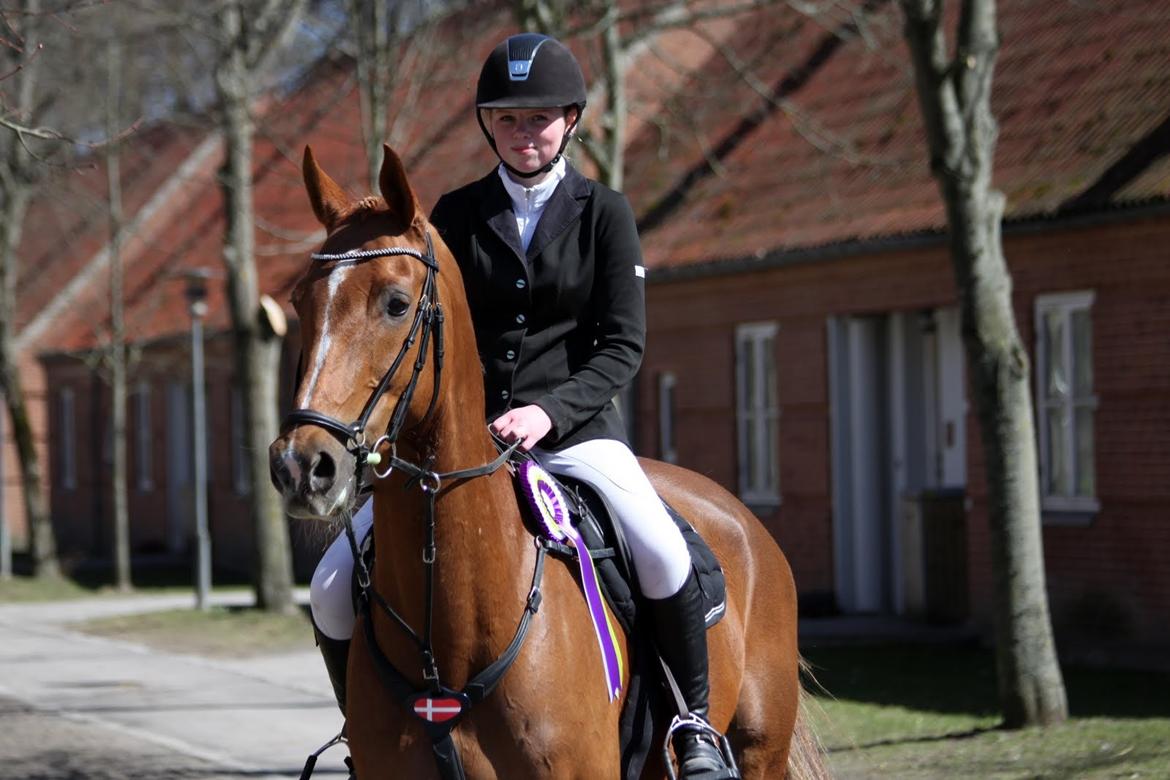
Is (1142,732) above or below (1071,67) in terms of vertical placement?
below

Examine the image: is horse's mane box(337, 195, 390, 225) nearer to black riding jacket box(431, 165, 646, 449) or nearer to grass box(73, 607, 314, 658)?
black riding jacket box(431, 165, 646, 449)

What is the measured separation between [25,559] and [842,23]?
20.2m

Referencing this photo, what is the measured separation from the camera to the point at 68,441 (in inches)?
1550

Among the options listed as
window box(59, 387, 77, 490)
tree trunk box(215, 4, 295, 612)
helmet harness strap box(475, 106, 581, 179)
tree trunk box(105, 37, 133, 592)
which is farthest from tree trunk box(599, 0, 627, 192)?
window box(59, 387, 77, 490)

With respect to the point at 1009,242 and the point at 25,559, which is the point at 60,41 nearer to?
the point at 25,559

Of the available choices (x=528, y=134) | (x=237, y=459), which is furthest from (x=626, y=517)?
(x=237, y=459)

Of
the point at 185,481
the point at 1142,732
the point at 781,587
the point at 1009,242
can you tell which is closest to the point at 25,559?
the point at 185,481

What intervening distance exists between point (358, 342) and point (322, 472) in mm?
394

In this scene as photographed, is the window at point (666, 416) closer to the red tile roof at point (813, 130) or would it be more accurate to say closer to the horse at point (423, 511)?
the red tile roof at point (813, 130)

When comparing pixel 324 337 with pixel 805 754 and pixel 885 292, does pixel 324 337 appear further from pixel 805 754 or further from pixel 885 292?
pixel 885 292

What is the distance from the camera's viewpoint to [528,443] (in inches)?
186

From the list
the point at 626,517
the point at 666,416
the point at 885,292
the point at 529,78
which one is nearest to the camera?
the point at 529,78

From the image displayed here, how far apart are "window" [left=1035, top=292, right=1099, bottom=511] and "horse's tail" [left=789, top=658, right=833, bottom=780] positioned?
31.9ft

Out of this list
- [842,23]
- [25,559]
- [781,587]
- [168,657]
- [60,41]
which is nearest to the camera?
[781,587]
